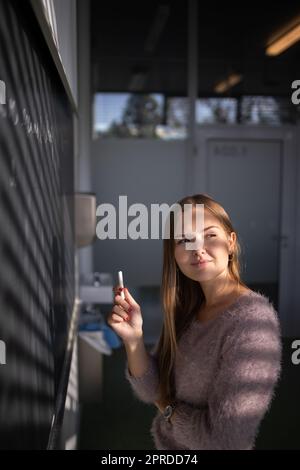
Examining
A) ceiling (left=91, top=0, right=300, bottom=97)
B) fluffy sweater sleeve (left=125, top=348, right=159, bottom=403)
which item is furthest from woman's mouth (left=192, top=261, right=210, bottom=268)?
ceiling (left=91, top=0, right=300, bottom=97)

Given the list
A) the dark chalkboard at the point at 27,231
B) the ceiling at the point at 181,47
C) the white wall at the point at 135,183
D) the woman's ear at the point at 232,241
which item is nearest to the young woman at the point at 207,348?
the woman's ear at the point at 232,241

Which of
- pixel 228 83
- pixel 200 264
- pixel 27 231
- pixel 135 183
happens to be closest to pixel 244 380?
pixel 200 264

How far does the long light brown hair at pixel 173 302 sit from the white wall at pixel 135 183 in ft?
12.9

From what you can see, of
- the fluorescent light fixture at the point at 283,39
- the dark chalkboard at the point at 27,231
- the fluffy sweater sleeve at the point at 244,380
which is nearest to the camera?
the dark chalkboard at the point at 27,231

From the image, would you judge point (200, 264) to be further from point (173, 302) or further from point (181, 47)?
point (181, 47)

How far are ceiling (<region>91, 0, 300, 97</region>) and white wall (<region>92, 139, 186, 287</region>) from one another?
583mm

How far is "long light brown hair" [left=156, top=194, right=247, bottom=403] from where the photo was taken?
128 centimetres

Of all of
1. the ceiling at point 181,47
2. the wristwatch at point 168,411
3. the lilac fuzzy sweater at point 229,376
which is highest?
the ceiling at point 181,47

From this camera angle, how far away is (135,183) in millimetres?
5383

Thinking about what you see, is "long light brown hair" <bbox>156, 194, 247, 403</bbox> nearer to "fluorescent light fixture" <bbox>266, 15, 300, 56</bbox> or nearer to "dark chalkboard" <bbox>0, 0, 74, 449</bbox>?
"dark chalkboard" <bbox>0, 0, 74, 449</bbox>

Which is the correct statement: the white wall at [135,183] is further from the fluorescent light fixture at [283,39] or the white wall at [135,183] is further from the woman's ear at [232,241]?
the woman's ear at [232,241]

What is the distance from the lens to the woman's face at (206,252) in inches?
47.1

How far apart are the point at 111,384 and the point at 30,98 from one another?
3457 millimetres
